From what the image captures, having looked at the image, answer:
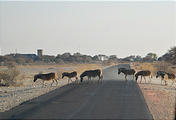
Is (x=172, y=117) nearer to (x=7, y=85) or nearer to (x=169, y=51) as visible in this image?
(x=7, y=85)

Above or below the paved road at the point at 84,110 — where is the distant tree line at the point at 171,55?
above

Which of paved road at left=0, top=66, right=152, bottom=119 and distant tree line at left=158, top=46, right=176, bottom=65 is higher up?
distant tree line at left=158, top=46, right=176, bottom=65

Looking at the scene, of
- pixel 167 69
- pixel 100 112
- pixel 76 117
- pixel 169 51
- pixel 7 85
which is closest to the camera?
pixel 76 117

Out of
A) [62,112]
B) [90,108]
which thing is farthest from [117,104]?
[62,112]

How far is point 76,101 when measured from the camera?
1722 centimetres

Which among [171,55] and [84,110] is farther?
[171,55]

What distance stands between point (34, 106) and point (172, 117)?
6828 mm

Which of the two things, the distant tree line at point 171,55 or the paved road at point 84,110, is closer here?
the paved road at point 84,110

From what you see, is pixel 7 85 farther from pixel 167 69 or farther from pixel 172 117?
pixel 167 69

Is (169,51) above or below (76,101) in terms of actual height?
above

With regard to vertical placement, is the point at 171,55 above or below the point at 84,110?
above

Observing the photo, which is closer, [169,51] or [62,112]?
[62,112]

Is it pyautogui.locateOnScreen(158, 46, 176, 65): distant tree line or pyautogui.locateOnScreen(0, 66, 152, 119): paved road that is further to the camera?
pyautogui.locateOnScreen(158, 46, 176, 65): distant tree line

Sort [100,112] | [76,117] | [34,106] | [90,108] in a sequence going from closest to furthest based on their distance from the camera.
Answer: [76,117] < [100,112] < [90,108] < [34,106]
